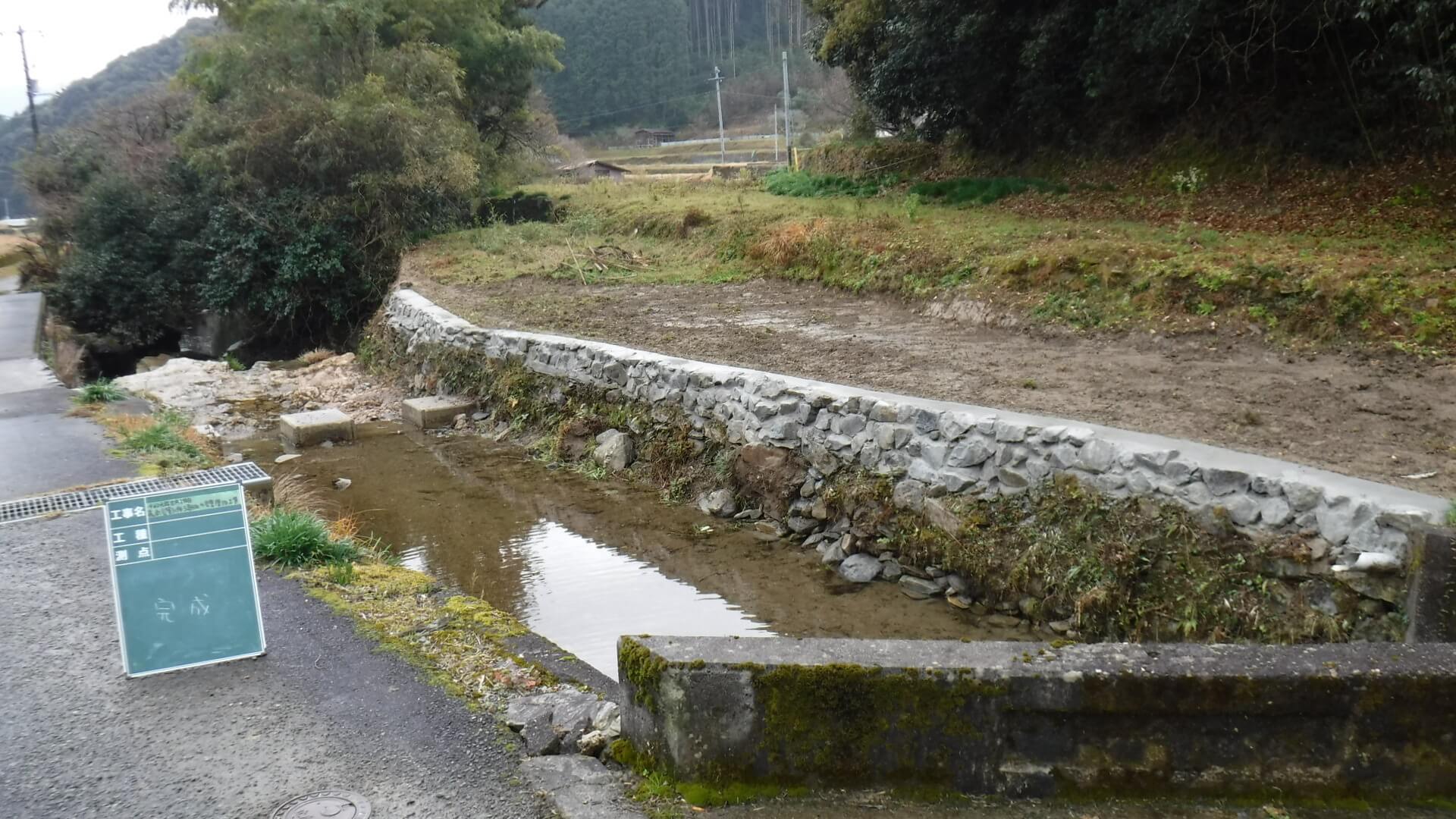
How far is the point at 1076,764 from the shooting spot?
121 inches

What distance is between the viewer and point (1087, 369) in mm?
8094

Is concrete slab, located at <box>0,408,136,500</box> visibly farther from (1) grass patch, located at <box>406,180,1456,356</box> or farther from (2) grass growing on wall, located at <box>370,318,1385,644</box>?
(1) grass patch, located at <box>406,180,1456,356</box>

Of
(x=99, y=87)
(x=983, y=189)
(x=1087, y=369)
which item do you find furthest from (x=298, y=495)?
(x=99, y=87)

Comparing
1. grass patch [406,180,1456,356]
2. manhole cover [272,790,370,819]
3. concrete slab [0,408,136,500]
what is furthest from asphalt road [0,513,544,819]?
grass patch [406,180,1456,356]

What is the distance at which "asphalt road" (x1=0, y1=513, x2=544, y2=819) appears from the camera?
3277 millimetres

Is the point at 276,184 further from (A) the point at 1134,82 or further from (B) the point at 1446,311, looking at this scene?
(B) the point at 1446,311

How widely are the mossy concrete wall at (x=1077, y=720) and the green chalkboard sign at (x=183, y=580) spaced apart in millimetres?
2221

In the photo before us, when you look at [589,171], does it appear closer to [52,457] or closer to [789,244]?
[789,244]

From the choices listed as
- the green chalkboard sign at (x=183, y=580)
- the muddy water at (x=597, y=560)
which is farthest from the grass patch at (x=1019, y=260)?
the green chalkboard sign at (x=183, y=580)

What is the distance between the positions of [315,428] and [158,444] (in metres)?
2.86

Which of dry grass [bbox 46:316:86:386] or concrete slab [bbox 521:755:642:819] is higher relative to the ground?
concrete slab [bbox 521:755:642:819]

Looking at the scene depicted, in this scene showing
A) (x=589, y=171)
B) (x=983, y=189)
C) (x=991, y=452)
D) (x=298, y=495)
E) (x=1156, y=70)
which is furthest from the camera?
(x=589, y=171)

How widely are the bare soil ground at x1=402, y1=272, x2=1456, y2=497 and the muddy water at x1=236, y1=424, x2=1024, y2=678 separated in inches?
67.2

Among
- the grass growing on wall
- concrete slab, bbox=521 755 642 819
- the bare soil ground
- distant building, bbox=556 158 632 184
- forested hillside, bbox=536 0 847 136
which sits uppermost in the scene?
forested hillside, bbox=536 0 847 136
